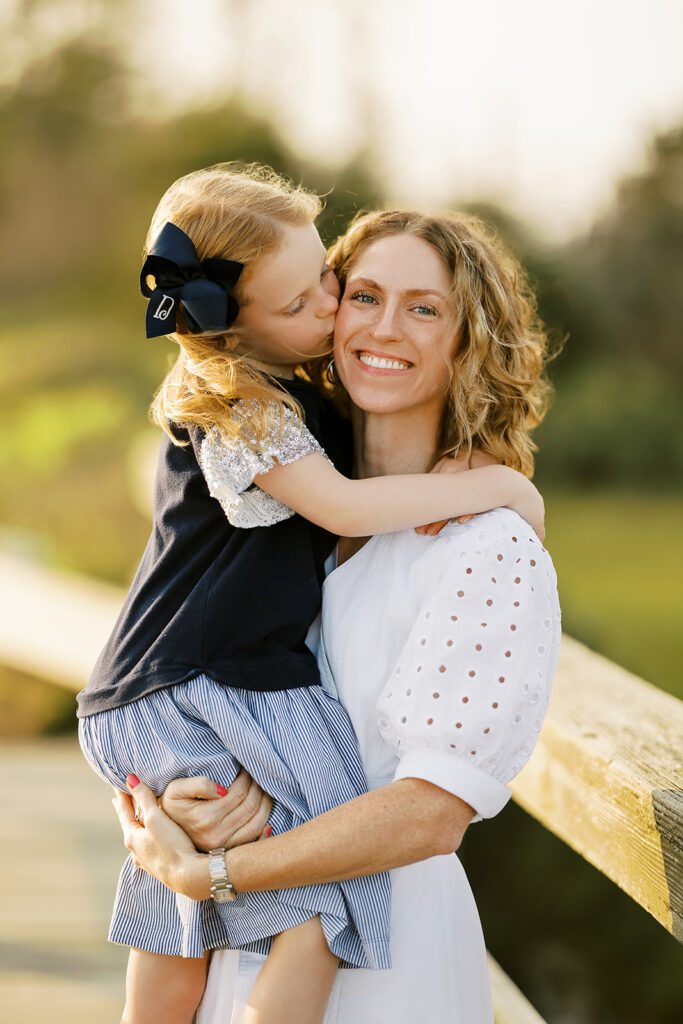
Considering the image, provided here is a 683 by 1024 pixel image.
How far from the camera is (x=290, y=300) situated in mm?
2037

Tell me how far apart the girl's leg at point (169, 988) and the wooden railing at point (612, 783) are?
2.00 ft

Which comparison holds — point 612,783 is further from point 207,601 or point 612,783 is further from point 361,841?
point 207,601

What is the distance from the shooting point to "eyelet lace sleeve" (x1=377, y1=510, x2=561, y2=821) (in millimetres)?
1618

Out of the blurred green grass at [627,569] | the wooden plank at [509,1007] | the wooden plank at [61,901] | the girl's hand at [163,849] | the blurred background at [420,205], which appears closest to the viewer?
the girl's hand at [163,849]

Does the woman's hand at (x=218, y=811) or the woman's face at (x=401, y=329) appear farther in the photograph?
the woman's face at (x=401, y=329)

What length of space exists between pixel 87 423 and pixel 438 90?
22.5ft

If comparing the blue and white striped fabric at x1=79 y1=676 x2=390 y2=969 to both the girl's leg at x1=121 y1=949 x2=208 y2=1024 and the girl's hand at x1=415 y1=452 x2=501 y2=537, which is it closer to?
the girl's leg at x1=121 y1=949 x2=208 y2=1024

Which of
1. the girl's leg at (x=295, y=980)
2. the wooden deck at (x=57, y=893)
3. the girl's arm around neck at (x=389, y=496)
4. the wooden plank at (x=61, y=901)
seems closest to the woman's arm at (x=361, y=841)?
the girl's leg at (x=295, y=980)

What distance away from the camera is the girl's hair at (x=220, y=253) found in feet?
6.20

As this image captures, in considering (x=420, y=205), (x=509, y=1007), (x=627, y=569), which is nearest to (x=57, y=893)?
(x=509, y=1007)

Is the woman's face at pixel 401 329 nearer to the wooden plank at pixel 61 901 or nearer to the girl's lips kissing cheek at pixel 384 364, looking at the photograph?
the girl's lips kissing cheek at pixel 384 364

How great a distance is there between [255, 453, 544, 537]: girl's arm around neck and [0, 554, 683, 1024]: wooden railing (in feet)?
1.18

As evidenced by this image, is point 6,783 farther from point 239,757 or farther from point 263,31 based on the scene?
point 263,31

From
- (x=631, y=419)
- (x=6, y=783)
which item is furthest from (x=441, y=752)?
(x=631, y=419)
